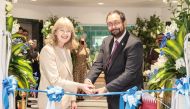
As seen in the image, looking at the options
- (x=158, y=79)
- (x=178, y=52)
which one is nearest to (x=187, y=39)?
(x=178, y=52)

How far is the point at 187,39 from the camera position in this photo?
1.94 m

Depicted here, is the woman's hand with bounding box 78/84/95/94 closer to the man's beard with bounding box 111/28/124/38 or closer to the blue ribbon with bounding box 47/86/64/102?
the man's beard with bounding box 111/28/124/38

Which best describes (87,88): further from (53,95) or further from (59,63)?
(53,95)

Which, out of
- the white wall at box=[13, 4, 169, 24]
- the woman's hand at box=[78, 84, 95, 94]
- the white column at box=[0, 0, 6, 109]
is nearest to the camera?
the white column at box=[0, 0, 6, 109]

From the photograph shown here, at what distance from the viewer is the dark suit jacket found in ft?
8.77

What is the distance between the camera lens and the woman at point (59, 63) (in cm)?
271

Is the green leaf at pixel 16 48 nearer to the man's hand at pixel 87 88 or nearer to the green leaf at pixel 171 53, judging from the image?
the man's hand at pixel 87 88

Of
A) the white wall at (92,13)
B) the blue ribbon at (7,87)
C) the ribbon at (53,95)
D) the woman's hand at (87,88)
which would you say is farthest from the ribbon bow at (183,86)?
the white wall at (92,13)

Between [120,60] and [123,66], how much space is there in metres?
0.06

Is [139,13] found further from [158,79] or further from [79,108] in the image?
[158,79]

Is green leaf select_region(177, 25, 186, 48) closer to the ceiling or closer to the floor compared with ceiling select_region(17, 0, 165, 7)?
closer to the floor

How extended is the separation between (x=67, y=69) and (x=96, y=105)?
15.4ft

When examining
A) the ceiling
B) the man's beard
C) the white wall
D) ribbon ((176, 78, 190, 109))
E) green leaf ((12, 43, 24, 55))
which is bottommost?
ribbon ((176, 78, 190, 109))

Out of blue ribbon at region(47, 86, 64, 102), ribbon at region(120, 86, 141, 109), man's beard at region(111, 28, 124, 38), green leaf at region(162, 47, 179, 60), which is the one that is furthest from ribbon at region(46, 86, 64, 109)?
man's beard at region(111, 28, 124, 38)
